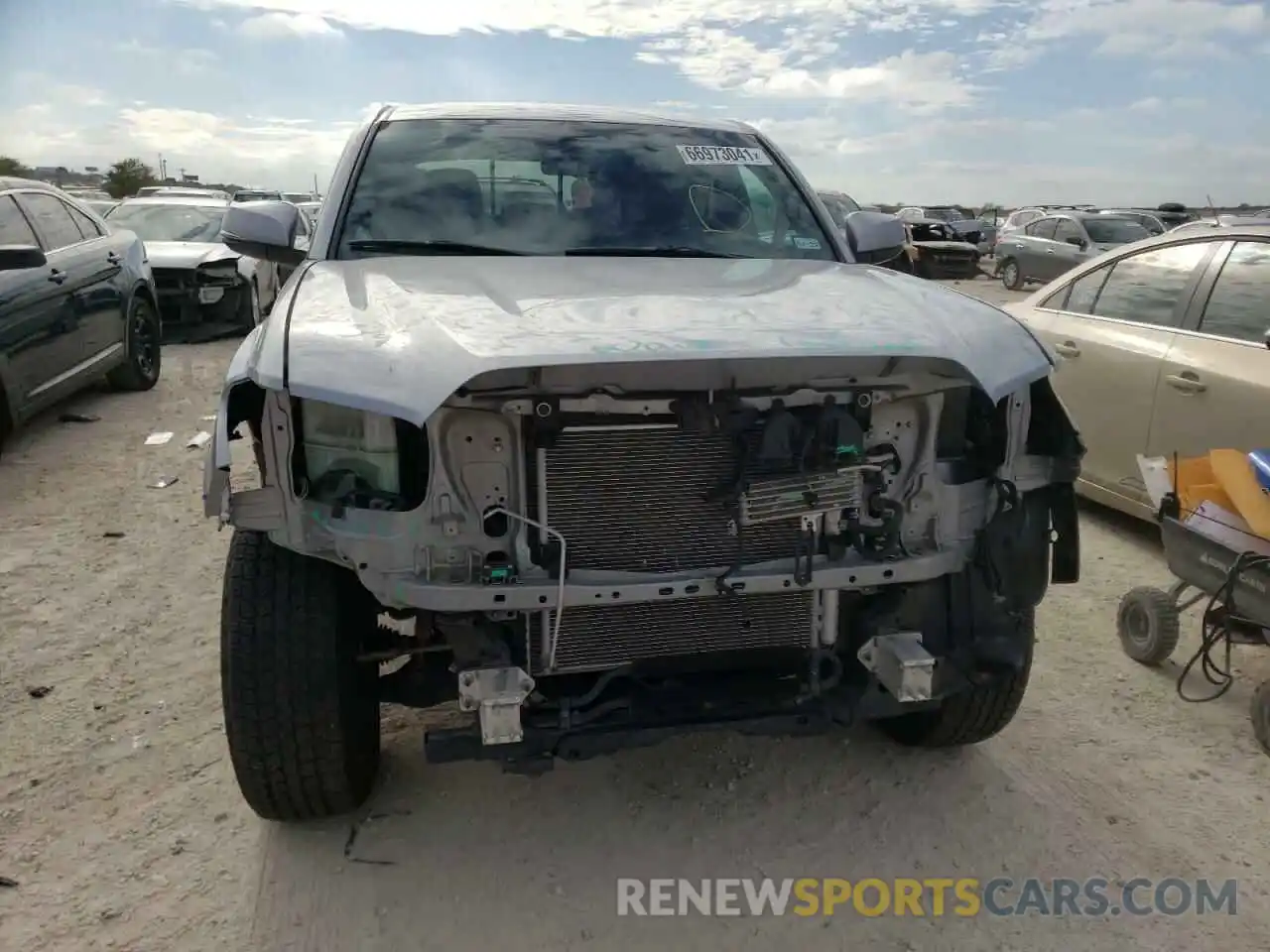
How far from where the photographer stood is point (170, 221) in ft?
39.3

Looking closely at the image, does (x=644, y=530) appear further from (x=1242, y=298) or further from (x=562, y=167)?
(x=1242, y=298)

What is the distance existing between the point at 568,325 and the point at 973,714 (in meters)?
1.75

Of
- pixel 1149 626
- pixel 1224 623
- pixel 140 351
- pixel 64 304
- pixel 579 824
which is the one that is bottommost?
pixel 579 824

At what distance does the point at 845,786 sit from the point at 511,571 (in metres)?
1.38

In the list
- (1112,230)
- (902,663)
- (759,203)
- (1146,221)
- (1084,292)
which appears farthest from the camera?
(1146,221)

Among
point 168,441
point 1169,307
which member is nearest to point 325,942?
point 1169,307

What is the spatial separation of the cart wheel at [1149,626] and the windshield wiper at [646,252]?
206 centimetres

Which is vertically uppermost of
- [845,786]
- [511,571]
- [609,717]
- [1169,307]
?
[1169,307]

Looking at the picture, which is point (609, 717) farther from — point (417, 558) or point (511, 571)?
point (417, 558)

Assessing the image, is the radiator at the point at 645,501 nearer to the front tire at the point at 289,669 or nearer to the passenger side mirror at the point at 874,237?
the front tire at the point at 289,669

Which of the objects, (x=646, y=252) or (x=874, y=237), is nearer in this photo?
(x=646, y=252)

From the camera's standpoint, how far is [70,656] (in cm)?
381

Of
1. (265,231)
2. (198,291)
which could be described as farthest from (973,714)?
(198,291)

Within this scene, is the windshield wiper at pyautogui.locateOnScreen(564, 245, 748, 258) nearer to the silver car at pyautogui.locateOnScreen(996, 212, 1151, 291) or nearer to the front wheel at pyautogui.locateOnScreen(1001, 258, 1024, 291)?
the silver car at pyautogui.locateOnScreen(996, 212, 1151, 291)
